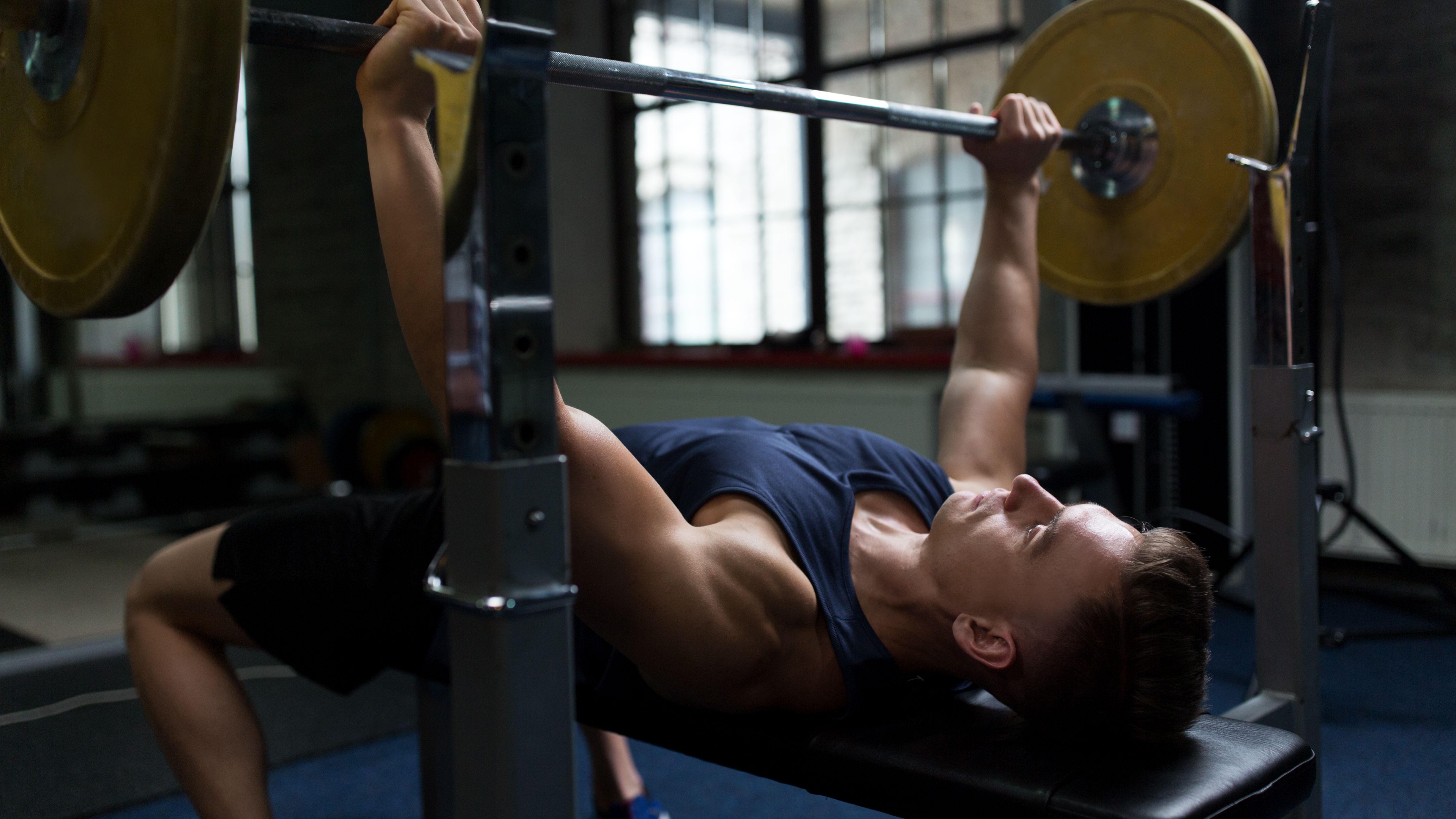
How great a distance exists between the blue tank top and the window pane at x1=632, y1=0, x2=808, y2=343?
3.55 m

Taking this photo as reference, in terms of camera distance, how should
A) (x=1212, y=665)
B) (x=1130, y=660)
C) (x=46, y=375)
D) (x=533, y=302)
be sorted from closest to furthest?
(x=533, y=302), (x=1130, y=660), (x=1212, y=665), (x=46, y=375)

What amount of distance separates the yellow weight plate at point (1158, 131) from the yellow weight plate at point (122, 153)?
145cm

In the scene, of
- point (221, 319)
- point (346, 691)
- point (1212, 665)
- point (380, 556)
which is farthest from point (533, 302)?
point (221, 319)

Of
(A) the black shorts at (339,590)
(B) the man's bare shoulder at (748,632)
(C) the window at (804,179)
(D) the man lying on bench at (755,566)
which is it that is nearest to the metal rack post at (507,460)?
(D) the man lying on bench at (755,566)

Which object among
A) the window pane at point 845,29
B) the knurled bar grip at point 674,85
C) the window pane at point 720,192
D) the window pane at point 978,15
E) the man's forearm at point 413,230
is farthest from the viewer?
the window pane at point 720,192

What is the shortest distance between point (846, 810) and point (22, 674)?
1.55 m

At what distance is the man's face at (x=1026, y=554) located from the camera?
117 cm

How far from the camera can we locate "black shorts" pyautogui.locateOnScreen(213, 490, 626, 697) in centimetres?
151

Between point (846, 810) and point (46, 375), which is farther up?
point (46, 375)

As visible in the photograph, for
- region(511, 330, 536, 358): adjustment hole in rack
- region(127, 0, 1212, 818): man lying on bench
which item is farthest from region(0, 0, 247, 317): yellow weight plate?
region(511, 330, 536, 358): adjustment hole in rack

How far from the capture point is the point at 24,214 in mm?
1048

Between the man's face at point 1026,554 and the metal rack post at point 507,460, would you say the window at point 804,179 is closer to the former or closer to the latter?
the man's face at point 1026,554

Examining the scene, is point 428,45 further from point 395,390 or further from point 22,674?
point 395,390

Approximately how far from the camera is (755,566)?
1187 mm
